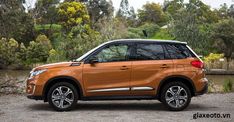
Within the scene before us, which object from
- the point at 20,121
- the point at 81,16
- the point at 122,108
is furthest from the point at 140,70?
the point at 81,16

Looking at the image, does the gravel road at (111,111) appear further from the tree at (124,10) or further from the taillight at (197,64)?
the tree at (124,10)

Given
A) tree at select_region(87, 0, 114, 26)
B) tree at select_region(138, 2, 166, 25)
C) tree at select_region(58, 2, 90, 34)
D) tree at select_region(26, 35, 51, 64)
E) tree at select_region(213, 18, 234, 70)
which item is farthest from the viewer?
tree at select_region(138, 2, 166, 25)

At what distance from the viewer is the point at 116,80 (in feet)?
35.2

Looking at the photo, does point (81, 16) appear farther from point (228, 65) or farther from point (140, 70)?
point (140, 70)

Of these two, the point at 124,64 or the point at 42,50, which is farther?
the point at 42,50

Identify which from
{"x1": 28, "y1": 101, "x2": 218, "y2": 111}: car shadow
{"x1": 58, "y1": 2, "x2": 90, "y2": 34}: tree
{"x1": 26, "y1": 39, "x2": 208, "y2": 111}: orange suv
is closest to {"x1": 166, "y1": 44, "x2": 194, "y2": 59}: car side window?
{"x1": 26, "y1": 39, "x2": 208, "y2": 111}: orange suv

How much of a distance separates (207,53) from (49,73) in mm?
41149

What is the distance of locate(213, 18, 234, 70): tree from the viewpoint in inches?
1940

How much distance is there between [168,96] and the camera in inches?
424

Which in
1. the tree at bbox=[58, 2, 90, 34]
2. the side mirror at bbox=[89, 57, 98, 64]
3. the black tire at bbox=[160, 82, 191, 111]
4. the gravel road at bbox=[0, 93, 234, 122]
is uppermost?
the tree at bbox=[58, 2, 90, 34]

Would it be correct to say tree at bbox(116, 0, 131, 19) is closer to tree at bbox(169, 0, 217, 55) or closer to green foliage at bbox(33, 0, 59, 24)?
green foliage at bbox(33, 0, 59, 24)

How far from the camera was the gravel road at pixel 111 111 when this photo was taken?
9.62 meters

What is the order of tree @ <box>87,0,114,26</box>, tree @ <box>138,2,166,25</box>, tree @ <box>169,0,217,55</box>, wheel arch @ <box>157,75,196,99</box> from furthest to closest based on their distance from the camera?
tree @ <box>138,2,166,25</box>
tree @ <box>87,0,114,26</box>
tree @ <box>169,0,217,55</box>
wheel arch @ <box>157,75,196,99</box>

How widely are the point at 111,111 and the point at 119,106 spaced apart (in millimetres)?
1007
